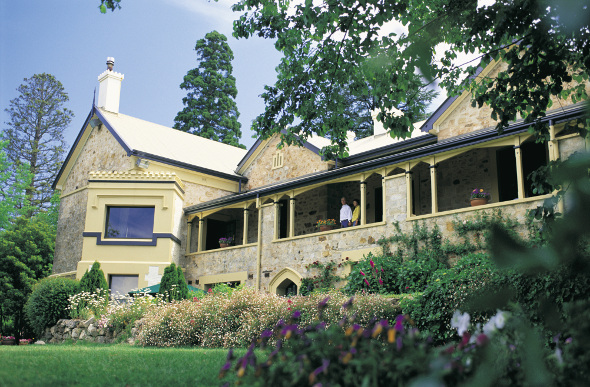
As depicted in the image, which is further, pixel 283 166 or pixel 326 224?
pixel 283 166

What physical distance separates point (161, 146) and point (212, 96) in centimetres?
1509

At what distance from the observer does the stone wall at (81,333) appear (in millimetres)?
14031

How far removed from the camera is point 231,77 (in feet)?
123

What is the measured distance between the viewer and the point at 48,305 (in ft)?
51.4

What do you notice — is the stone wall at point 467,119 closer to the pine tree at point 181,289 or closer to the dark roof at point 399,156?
the dark roof at point 399,156

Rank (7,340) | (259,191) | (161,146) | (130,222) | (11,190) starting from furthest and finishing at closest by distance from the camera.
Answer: (11,190) → (161,146) → (130,222) → (259,191) → (7,340)

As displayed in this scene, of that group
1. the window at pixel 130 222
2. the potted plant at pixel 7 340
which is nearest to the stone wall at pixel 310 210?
the window at pixel 130 222

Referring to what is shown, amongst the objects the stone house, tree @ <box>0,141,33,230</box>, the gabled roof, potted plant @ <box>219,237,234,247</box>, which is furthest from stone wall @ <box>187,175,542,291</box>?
tree @ <box>0,141,33,230</box>

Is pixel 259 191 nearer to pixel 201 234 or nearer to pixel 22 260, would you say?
pixel 201 234

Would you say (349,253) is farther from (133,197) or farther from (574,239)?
(574,239)

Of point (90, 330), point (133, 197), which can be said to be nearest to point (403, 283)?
point (90, 330)

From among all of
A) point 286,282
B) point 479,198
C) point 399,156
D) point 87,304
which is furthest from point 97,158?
point 479,198

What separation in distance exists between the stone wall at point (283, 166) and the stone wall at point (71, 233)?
249 inches

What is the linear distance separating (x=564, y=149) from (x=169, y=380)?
9983 millimetres
